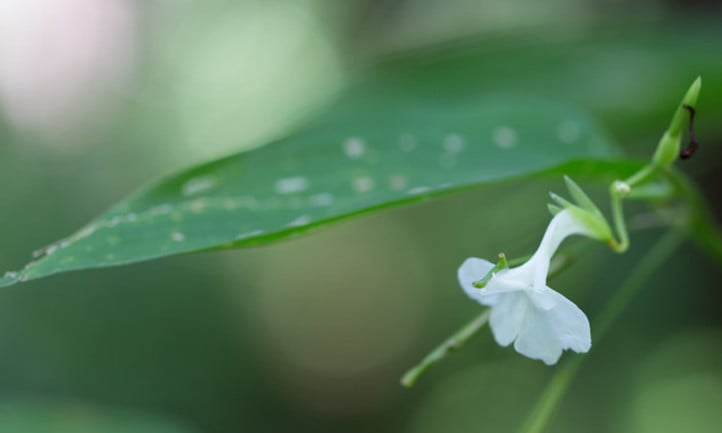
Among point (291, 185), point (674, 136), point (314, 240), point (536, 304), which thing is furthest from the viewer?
point (314, 240)

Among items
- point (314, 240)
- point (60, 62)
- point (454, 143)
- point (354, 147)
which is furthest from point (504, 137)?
point (60, 62)

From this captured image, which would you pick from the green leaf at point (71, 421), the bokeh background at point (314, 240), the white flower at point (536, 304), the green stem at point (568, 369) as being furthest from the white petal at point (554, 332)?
the bokeh background at point (314, 240)

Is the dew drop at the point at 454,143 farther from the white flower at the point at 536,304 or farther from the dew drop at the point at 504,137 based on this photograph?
the white flower at the point at 536,304

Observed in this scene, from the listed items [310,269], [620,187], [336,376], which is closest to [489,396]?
[336,376]

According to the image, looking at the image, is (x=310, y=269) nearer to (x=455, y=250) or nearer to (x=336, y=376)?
(x=336, y=376)

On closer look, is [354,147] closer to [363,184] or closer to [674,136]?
[363,184]

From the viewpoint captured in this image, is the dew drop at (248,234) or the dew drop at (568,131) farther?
the dew drop at (568,131)

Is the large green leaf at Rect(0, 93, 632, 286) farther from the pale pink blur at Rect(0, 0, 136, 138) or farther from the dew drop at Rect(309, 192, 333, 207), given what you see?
the pale pink blur at Rect(0, 0, 136, 138)
